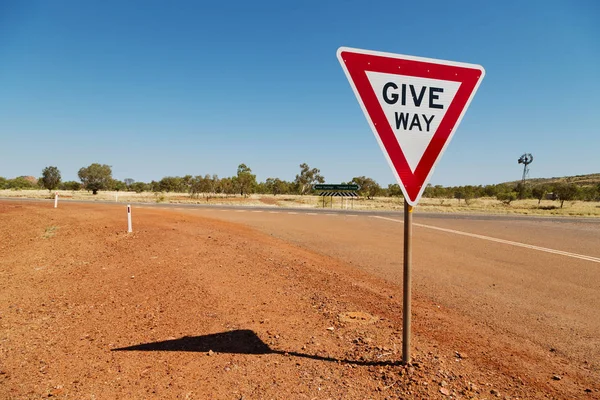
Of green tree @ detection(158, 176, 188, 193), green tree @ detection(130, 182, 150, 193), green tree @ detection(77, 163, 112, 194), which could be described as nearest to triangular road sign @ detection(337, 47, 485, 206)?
green tree @ detection(77, 163, 112, 194)

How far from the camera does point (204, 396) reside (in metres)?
2.64

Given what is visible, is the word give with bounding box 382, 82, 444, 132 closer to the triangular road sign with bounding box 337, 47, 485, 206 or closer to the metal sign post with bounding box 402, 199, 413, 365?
the triangular road sign with bounding box 337, 47, 485, 206

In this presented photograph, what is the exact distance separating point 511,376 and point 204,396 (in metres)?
2.77

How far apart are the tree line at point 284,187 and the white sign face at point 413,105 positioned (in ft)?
201

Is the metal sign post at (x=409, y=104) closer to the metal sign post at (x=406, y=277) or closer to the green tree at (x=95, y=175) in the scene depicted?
the metal sign post at (x=406, y=277)

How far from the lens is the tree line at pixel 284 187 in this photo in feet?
206

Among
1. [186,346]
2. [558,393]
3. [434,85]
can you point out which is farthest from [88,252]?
[558,393]

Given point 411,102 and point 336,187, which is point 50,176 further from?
point 411,102

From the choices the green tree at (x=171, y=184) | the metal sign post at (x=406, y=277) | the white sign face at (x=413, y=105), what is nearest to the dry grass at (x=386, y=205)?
the green tree at (x=171, y=184)

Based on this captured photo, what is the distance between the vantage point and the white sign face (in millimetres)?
2766

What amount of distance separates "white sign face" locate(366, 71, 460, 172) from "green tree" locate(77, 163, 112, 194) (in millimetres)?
71569

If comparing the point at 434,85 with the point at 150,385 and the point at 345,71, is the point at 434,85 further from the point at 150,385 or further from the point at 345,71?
the point at 150,385

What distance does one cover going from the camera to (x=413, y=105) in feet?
9.22

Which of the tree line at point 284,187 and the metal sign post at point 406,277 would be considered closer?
the metal sign post at point 406,277
